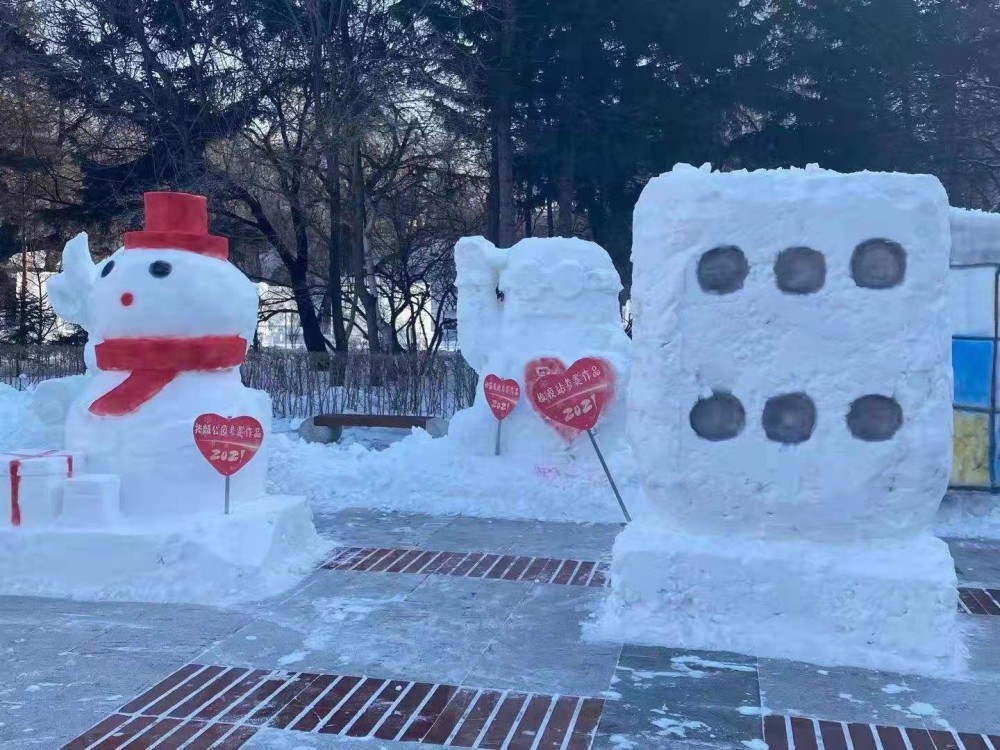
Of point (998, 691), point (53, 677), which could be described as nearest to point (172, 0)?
point (53, 677)

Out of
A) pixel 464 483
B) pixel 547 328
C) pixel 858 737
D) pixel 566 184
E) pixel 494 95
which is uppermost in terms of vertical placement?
pixel 494 95

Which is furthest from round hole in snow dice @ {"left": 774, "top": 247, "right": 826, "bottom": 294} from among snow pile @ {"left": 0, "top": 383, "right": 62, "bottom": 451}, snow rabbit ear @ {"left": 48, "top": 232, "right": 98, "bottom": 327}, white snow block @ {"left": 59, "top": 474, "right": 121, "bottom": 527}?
snow pile @ {"left": 0, "top": 383, "right": 62, "bottom": 451}

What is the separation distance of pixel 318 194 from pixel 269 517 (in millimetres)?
13881

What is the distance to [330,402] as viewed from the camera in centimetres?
1466

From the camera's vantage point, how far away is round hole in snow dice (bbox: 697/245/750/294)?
5.23 m

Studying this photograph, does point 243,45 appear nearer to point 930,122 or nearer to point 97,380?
point 930,122

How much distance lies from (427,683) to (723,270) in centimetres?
256

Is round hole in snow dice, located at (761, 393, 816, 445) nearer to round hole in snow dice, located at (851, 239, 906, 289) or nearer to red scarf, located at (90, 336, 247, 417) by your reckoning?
round hole in snow dice, located at (851, 239, 906, 289)

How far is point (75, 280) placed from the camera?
24.4ft

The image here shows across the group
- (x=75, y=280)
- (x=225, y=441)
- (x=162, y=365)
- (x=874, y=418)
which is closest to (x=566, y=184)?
(x=75, y=280)

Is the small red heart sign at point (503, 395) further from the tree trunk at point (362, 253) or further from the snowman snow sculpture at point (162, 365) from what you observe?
the tree trunk at point (362, 253)

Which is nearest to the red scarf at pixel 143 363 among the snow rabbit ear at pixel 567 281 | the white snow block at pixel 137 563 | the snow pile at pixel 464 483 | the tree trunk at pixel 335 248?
the white snow block at pixel 137 563

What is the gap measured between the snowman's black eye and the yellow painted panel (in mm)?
6271

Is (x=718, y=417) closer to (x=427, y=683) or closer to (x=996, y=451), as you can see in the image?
(x=427, y=683)
